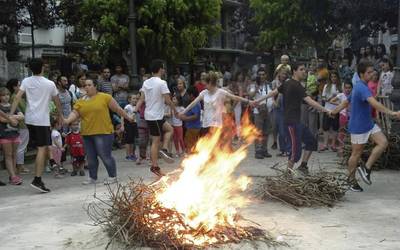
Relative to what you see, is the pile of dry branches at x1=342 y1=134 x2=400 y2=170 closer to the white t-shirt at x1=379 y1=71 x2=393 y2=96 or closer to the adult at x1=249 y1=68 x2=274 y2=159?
the adult at x1=249 y1=68 x2=274 y2=159

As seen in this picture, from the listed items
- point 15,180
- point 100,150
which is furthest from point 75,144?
point 100,150

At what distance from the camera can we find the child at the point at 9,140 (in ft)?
30.1

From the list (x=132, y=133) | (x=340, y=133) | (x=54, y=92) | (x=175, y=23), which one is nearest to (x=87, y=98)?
(x=54, y=92)

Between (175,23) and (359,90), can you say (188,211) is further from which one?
(175,23)

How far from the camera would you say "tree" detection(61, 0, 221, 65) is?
17.0 meters

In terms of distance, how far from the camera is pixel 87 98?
8.77 meters

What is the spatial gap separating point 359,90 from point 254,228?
120 inches

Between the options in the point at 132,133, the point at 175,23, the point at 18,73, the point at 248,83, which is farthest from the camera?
the point at 18,73

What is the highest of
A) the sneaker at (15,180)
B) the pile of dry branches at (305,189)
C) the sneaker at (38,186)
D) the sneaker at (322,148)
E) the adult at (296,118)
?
the adult at (296,118)

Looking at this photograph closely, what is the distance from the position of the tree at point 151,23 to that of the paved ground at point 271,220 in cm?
914

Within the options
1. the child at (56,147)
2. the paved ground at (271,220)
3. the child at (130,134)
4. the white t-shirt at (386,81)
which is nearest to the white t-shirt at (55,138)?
the child at (56,147)

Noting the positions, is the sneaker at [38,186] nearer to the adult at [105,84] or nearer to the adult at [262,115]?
the adult at [262,115]

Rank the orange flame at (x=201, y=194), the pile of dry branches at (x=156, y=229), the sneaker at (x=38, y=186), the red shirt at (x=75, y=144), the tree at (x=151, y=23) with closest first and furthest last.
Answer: the pile of dry branches at (x=156, y=229) → the orange flame at (x=201, y=194) → the sneaker at (x=38, y=186) → the red shirt at (x=75, y=144) → the tree at (x=151, y=23)

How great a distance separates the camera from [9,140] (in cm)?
934
